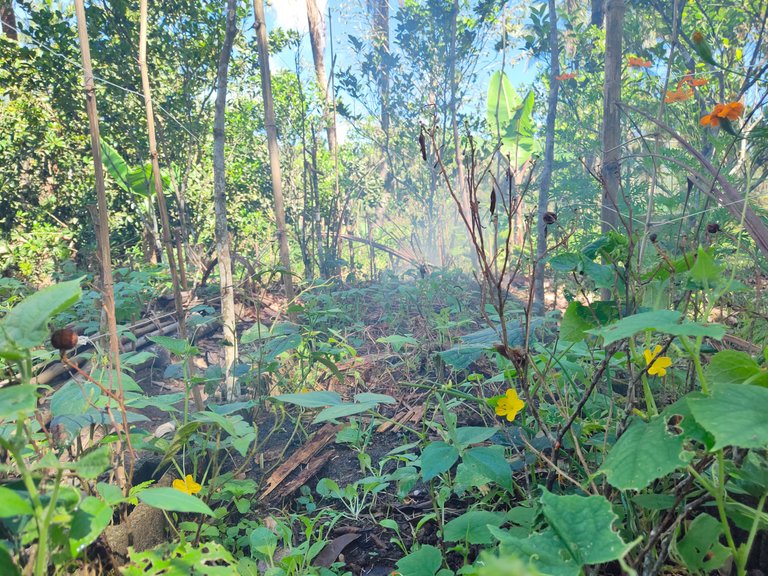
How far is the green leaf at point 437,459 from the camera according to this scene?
40.1 inches

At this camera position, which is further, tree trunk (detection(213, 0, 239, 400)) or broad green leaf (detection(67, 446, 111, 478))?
tree trunk (detection(213, 0, 239, 400))

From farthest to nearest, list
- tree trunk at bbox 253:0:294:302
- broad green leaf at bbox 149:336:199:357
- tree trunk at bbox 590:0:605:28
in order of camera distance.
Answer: tree trunk at bbox 590:0:605:28 → tree trunk at bbox 253:0:294:302 → broad green leaf at bbox 149:336:199:357

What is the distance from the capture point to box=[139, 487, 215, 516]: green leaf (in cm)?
75

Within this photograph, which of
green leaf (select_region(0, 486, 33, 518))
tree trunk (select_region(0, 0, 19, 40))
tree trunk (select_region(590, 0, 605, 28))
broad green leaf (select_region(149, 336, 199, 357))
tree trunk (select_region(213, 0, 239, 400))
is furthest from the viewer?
tree trunk (select_region(590, 0, 605, 28))

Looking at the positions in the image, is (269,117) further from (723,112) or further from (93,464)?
(93,464)

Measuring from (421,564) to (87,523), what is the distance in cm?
62

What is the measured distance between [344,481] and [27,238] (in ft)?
16.7

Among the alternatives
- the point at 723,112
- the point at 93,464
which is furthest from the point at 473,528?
the point at 723,112

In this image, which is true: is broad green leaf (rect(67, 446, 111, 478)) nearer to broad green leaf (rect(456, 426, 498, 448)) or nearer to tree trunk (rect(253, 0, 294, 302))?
broad green leaf (rect(456, 426, 498, 448))

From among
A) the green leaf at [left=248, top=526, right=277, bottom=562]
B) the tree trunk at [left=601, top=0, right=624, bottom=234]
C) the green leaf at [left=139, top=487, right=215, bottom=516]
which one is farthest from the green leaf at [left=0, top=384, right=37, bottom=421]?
the tree trunk at [left=601, top=0, right=624, bottom=234]

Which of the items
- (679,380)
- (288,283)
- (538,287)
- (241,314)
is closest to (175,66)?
(241,314)

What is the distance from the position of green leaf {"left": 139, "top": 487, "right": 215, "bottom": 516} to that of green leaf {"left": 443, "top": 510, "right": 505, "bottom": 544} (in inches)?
21.1

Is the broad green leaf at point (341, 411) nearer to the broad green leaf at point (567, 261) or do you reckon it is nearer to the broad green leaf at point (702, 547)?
the broad green leaf at point (567, 261)

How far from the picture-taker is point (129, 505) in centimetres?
128
